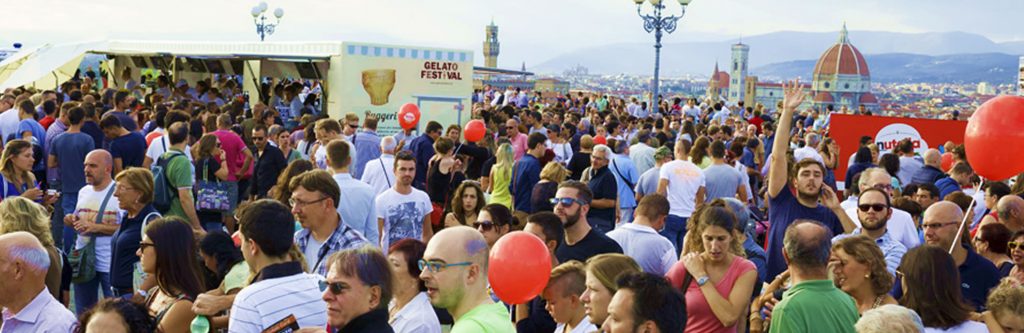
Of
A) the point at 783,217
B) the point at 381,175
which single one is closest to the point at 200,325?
the point at 783,217

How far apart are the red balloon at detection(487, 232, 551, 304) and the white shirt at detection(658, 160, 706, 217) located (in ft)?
15.6

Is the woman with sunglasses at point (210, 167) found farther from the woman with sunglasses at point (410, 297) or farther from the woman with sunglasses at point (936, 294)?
the woman with sunglasses at point (936, 294)

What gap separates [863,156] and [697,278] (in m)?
7.24

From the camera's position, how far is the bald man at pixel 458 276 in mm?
3885

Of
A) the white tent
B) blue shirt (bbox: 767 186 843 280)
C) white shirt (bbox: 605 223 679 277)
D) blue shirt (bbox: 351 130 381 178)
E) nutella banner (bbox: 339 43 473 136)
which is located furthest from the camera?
the white tent

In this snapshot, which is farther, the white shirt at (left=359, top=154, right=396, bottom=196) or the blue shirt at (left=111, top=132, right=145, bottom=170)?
the blue shirt at (left=111, top=132, right=145, bottom=170)

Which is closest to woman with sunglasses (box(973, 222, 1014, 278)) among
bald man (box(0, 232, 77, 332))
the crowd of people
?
the crowd of people

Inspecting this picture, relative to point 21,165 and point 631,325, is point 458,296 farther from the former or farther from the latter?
point 21,165

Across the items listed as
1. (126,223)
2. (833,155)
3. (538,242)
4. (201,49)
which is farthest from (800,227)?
(201,49)

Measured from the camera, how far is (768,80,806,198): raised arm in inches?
234

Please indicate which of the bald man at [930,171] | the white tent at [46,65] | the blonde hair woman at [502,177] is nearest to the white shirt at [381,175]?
the blonde hair woman at [502,177]

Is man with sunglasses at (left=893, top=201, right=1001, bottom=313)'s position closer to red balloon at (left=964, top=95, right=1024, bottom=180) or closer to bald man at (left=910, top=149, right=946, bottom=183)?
red balloon at (left=964, top=95, right=1024, bottom=180)

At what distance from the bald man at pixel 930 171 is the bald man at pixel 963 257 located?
4.89 metres

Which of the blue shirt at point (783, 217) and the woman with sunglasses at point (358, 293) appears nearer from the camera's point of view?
the woman with sunglasses at point (358, 293)
